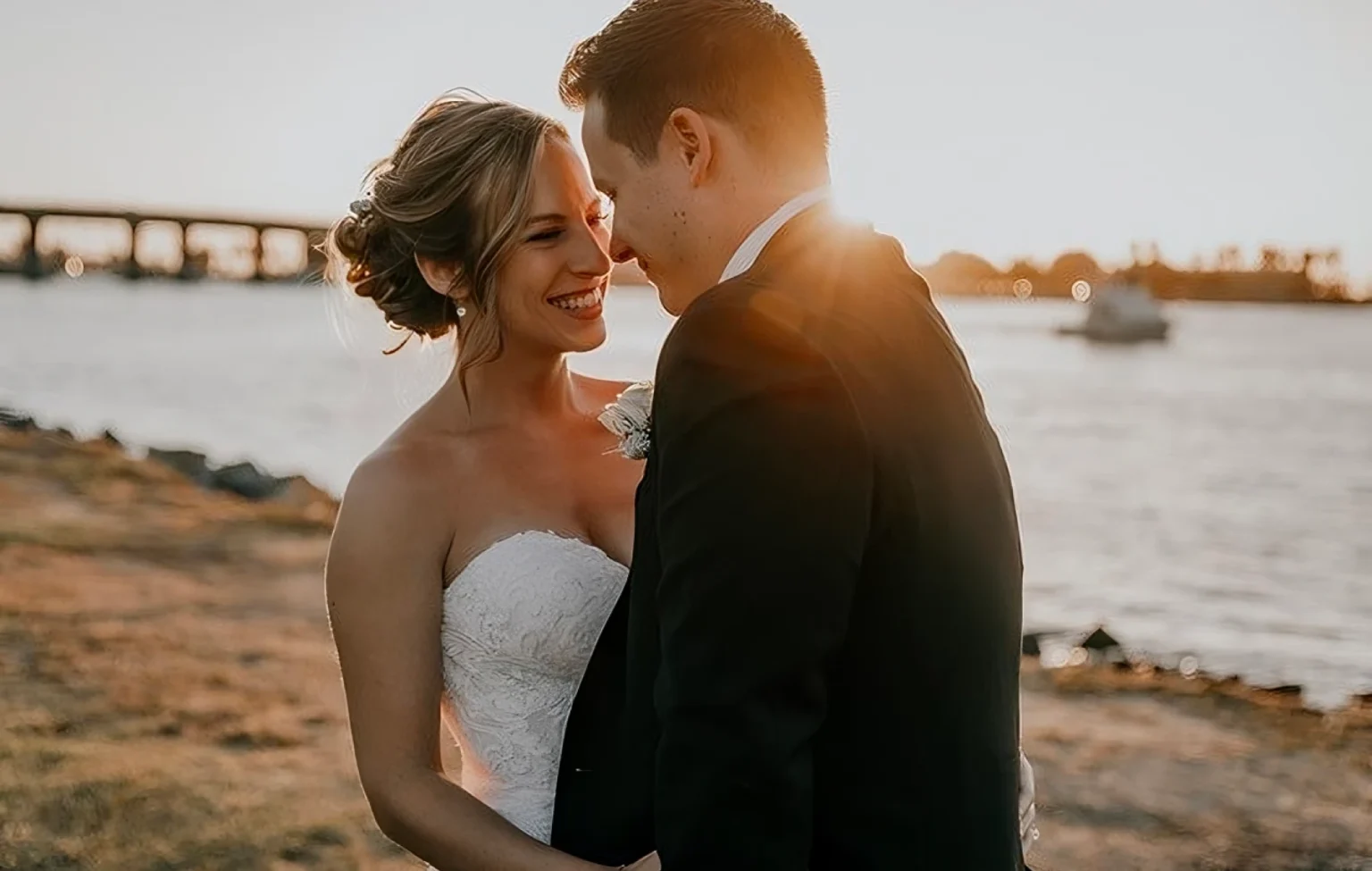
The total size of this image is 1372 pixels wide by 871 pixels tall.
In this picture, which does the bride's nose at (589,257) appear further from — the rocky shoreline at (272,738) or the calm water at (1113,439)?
the rocky shoreline at (272,738)

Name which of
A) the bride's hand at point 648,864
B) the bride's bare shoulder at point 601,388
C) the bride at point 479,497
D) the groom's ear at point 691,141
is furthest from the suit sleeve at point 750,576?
the bride's bare shoulder at point 601,388

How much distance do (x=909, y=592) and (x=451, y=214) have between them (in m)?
1.74

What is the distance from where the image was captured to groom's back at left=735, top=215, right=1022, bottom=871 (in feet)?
5.99

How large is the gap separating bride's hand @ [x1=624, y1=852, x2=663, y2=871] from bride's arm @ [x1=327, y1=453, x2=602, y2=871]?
62 centimetres

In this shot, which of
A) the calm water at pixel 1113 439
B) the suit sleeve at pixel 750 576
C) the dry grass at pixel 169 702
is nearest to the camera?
the suit sleeve at pixel 750 576

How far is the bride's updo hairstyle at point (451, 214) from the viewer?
3.28 meters

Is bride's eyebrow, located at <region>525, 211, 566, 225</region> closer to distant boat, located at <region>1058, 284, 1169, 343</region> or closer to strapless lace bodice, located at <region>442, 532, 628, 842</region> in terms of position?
strapless lace bodice, located at <region>442, 532, 628, 842</region>

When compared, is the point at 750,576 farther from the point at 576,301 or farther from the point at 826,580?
the point at 576,301

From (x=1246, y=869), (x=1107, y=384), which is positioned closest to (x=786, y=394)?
(x=1246, y=869)

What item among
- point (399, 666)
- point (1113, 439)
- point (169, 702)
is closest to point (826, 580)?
point (399, 666)

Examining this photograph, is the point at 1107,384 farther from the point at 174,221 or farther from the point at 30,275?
the point at 30,275

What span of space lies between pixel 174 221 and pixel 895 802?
92.6 m

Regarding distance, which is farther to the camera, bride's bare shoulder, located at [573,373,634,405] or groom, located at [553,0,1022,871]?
bride's bare shoulder, located at [573,373,634,405]

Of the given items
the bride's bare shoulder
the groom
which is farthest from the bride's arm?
the bride's bare shoulder
